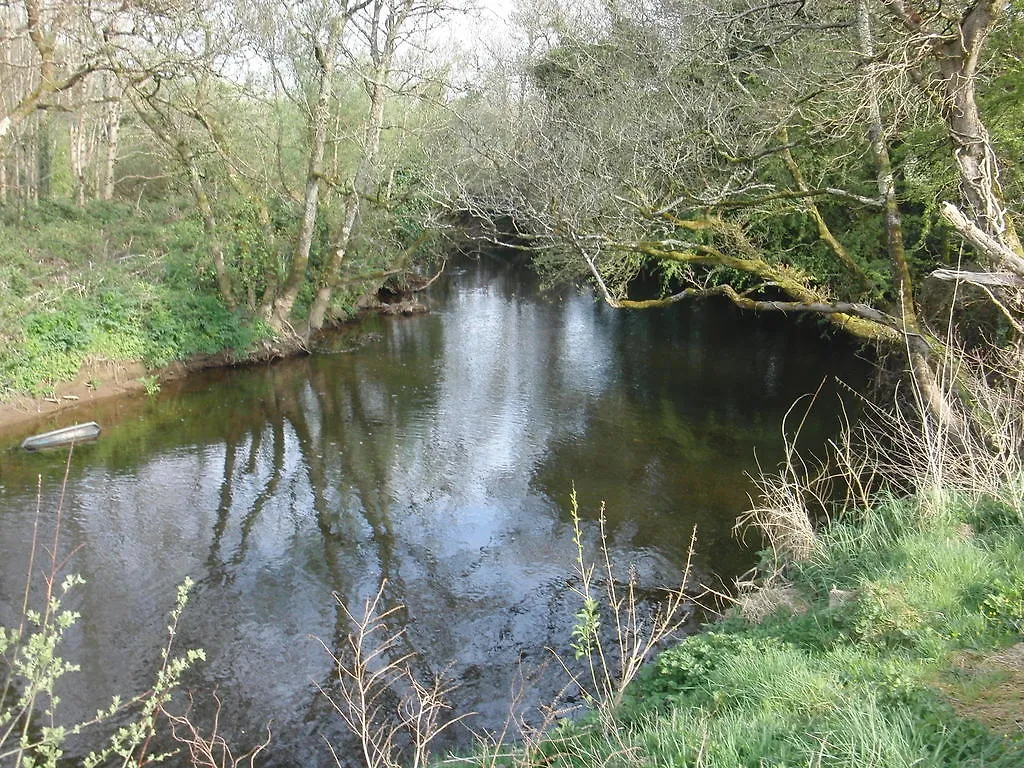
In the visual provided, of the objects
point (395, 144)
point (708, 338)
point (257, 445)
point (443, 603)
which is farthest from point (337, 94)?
point (443, 603)

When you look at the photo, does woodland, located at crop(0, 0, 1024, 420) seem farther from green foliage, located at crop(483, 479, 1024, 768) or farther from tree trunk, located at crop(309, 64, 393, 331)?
green foliage, located at crop(483, 479, 1024, 768)

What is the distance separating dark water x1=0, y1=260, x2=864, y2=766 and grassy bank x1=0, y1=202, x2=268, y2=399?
102cm

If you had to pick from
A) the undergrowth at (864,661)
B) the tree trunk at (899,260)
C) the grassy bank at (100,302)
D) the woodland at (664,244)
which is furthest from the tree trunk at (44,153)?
the undergrowth at (864,661)

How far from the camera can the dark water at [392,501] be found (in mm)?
6840

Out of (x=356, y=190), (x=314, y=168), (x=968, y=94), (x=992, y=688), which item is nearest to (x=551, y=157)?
(x=356, y=190)

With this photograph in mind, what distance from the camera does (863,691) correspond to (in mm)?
3754

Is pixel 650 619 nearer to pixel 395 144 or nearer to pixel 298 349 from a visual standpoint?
pixel 298 349

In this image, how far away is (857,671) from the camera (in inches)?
158

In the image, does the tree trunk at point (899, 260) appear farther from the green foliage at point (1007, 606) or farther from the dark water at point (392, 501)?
the green foliage at point (1007, 606)

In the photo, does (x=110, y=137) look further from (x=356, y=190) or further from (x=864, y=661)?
(x=864, y=661)

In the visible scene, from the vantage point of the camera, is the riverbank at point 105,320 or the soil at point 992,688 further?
the riverbank at point 105,320

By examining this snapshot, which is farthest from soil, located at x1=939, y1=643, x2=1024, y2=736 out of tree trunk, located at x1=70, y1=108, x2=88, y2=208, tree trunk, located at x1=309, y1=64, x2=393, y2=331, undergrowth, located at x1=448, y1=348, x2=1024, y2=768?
tree trunk, located at x1=70, y1=108, x2=88, y2=208

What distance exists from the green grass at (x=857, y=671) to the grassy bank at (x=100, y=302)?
1191cm

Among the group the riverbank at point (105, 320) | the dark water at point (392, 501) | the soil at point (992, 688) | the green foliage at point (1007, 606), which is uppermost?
the riverbank at point (105, 320)
